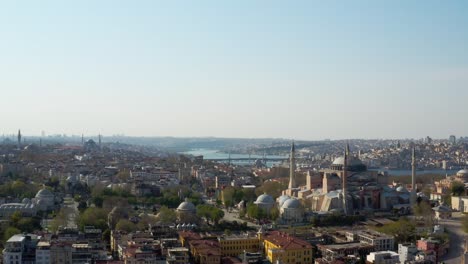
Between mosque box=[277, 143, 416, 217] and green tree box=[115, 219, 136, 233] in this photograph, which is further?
mosque box=[277, 143, 416, 217]

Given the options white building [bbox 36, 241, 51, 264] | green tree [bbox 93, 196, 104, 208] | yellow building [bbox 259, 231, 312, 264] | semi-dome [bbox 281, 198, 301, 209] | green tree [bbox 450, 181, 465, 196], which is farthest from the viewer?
green tree [bbox 450, 181, 465, 196]

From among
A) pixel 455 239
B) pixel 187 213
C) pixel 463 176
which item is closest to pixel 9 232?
pixel 187 213

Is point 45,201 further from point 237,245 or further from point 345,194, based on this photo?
point 345,194

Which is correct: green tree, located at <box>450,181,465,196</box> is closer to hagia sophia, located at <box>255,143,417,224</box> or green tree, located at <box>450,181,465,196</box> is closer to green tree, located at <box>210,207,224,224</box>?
hagia sophia, located at <box>255,143,417,224</box>

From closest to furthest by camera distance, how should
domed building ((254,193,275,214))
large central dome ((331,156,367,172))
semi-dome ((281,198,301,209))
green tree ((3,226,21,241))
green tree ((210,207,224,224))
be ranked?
1. green tree ((3,226,21,241))
2. green tree ((210,207,224,224))
3. semi-dome ((281,198,301,209))
4. domed building ((254,193,275,214))
5. large central dome ((331,156,367,172))

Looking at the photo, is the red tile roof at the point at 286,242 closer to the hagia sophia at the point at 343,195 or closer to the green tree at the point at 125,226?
the green tree at the point at 125,226

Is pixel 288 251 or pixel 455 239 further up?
pixel 288 251

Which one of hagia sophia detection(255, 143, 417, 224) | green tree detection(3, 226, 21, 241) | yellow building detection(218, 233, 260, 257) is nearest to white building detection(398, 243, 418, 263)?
yellow building detection(218, 233, 260, 257)
